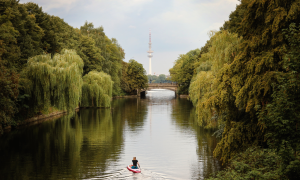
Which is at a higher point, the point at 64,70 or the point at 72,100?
the point at 64,70

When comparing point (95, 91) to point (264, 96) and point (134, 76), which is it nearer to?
point (264, 96)

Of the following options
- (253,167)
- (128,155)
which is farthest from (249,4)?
(128,155)

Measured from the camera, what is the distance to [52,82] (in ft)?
107

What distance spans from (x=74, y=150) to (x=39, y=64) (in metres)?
13.4

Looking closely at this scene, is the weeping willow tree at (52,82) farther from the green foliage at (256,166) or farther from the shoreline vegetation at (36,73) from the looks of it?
the green foliage at (256,166)

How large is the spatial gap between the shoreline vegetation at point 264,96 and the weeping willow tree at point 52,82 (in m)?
20.8

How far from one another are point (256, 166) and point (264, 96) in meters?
2.88

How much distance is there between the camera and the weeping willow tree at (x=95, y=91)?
48625 millimetres

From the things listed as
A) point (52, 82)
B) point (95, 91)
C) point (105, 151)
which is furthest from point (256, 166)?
Result: point (95, 91)

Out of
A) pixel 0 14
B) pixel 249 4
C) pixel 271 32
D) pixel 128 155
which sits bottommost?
pixel 128 155

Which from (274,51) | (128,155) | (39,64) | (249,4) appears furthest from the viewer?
(39,64)

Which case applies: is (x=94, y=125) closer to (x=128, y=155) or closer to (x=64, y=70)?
(x=64, y=70)

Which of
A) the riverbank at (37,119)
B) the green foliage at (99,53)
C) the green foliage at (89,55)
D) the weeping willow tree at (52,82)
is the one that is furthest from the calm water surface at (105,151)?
the green foliage at (99,53)

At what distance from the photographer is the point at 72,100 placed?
114 ft
